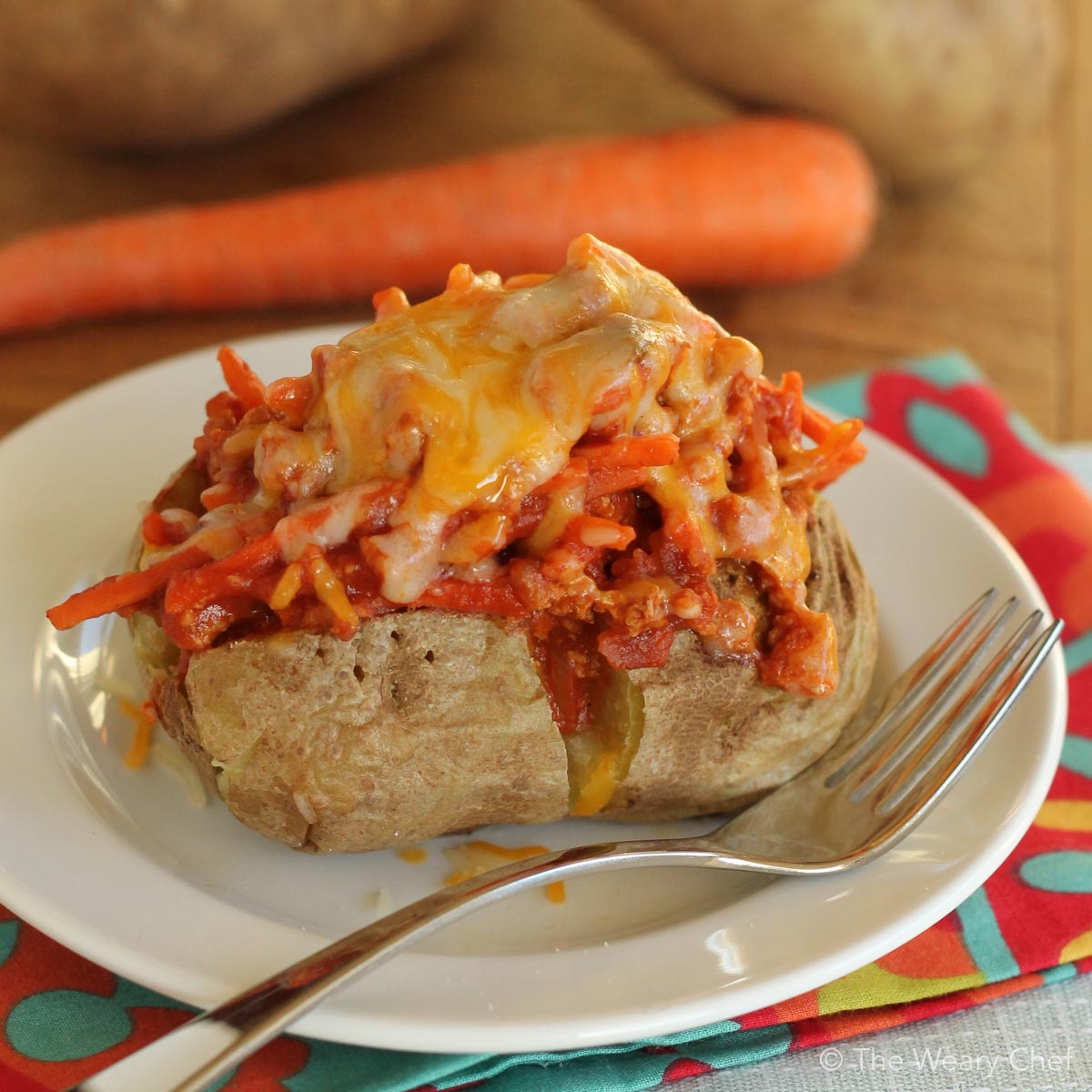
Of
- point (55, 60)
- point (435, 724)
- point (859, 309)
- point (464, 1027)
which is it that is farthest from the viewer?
point (859, 309)

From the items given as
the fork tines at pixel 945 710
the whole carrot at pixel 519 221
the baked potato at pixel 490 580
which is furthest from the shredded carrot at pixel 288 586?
the whole carrot at pixel 519 221

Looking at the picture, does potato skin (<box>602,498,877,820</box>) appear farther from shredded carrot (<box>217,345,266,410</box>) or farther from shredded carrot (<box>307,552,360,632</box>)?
shredded carrot (<box>217,345,266,410</box>)

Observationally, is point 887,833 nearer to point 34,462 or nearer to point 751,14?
point 34,462

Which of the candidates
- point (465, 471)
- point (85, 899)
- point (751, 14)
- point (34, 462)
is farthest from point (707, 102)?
point (85, 899)

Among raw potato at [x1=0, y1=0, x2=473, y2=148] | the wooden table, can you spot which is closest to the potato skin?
the wooden table

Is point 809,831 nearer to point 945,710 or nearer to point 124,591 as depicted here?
point 945,710

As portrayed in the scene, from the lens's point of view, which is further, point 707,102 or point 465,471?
point 707,102

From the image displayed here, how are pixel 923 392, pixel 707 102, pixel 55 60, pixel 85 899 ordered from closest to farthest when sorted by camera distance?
pixel 85 899
pixel 923 392
pixel 55 60
pixel 707 102
